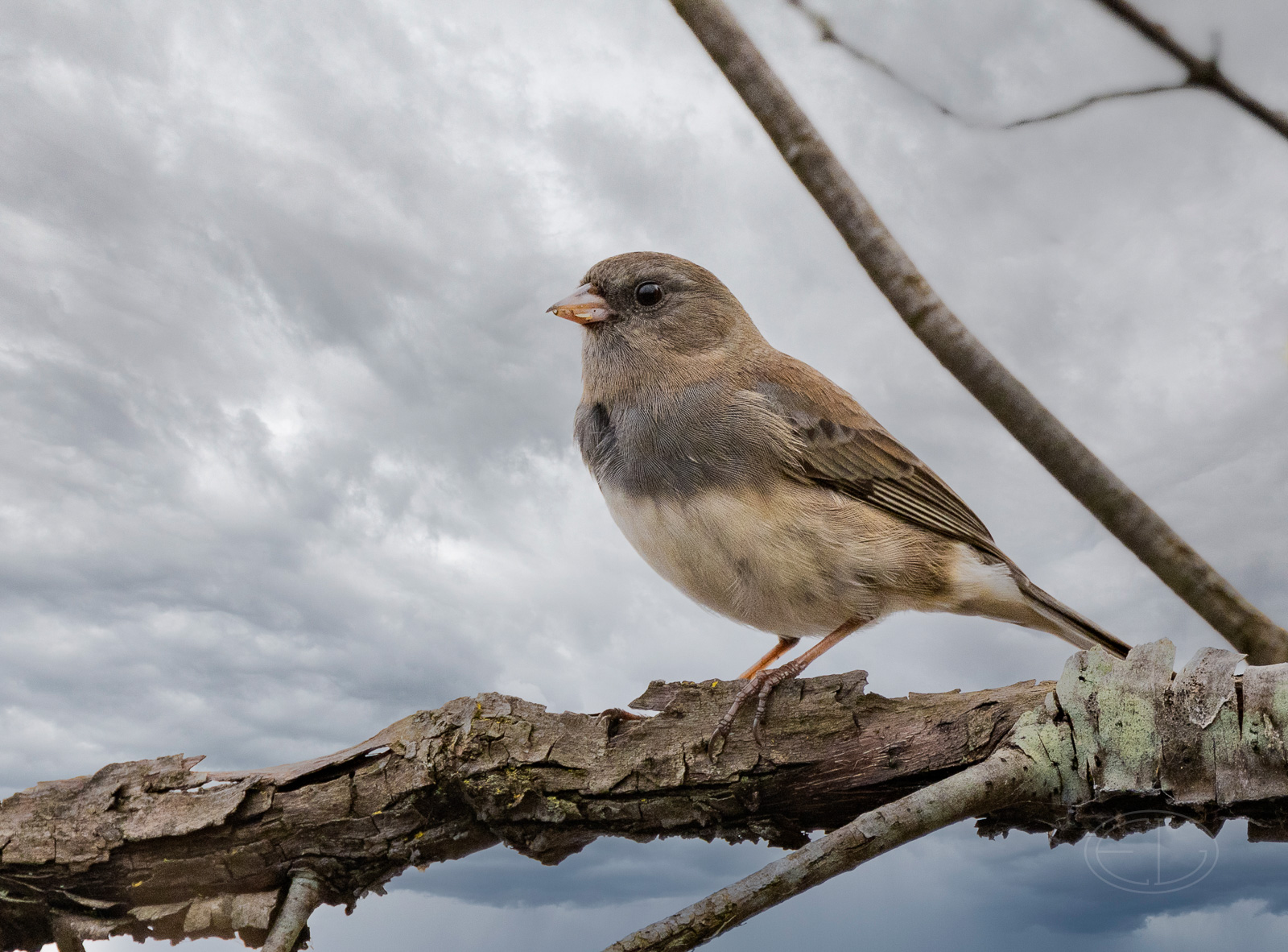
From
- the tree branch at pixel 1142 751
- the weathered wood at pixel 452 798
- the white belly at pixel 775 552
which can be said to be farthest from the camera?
the white belly at pixel 775 552

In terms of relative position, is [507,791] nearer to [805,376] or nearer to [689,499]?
[689,499]

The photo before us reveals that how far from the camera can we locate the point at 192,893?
214cm

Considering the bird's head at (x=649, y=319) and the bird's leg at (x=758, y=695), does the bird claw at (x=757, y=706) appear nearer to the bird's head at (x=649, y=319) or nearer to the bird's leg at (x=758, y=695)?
the bird's leg at (x=758, y=695)

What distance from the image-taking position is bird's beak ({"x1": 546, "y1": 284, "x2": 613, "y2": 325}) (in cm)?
261

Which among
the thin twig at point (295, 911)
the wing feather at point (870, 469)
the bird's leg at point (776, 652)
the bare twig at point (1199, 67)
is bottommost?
the thin twig at point (295, 911)

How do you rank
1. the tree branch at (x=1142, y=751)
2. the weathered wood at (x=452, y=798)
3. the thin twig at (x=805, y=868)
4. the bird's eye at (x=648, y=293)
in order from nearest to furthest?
the thin twig at (x=805, y=868) < the tree branch at (x=1142, y=751) < the weathered wood at (x=452, y=798) < the bird's eye at (x=648, y=293)

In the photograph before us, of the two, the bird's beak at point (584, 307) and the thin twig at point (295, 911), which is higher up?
the bird's beak at point (584, 307)

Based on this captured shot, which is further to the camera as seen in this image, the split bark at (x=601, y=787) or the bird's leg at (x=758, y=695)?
the bird's leg at (x=758, y=695)

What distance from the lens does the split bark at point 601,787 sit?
1.61 metres

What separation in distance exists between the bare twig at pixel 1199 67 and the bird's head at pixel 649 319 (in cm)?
124

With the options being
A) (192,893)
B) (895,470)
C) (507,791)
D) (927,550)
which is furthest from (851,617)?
(192,893)

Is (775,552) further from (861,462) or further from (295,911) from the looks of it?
(295,911)

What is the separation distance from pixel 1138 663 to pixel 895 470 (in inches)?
38.7

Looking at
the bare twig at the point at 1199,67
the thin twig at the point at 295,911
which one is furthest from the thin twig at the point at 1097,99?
the thin twig at the point at 295,911
